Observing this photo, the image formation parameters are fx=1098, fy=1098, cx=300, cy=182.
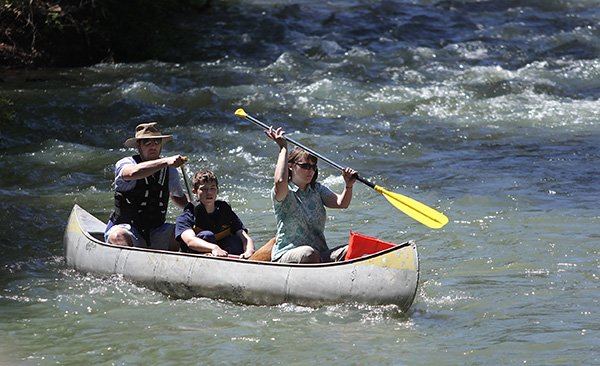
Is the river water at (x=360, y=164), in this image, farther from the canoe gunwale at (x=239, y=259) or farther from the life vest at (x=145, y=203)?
the life vest at (x=145, y=203)

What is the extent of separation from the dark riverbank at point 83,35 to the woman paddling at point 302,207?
8.57 m

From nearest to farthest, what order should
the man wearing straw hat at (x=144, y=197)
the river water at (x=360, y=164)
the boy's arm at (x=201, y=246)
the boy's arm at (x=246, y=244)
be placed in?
the river water at (x=360, y=164), the boy's arm at (x=201, y=246), the boy's arm at (x=246, y=244), the man wearing straw hat at (x=144, y=197)

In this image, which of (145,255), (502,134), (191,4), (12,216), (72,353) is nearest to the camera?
(72,353)

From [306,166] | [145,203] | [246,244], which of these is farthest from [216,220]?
[306,166]

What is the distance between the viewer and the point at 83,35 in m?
16.0

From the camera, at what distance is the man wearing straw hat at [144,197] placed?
751cm

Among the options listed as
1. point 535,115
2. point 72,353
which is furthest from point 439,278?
point 535,115

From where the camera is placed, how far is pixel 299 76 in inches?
603

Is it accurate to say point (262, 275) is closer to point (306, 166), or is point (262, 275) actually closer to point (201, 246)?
point (201, 246)

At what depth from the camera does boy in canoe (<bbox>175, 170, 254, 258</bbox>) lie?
7.23 m

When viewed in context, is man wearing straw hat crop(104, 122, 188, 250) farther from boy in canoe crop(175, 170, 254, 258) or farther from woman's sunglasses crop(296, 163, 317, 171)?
woman's sunglasses crop(296, 163, 317, 171)

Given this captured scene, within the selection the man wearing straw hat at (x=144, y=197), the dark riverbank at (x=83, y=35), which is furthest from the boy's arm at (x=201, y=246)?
the dark riverbank at (x=83, y=35)

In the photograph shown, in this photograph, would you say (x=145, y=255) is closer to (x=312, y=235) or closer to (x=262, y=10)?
(x=312, y=235)

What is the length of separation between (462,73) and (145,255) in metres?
9.09
